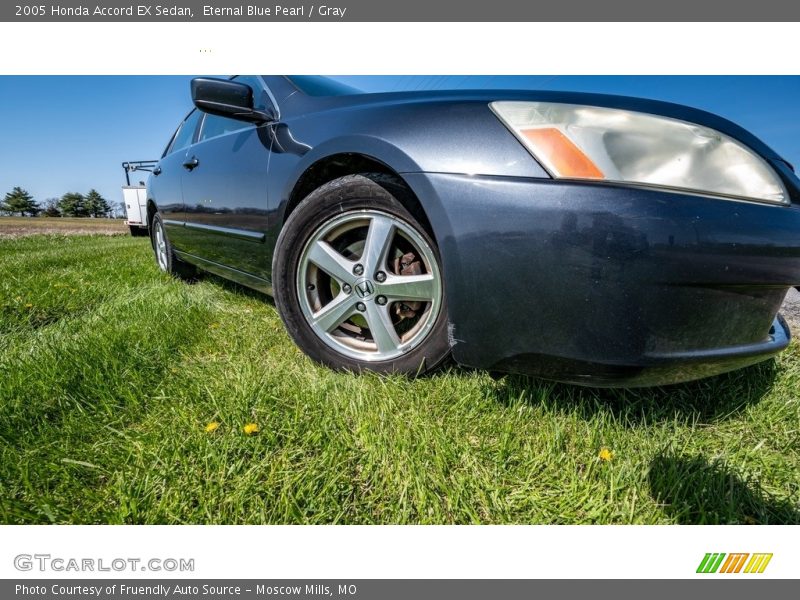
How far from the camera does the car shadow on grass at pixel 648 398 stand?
4.25ft

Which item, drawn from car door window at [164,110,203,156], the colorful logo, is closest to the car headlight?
the colorful logo

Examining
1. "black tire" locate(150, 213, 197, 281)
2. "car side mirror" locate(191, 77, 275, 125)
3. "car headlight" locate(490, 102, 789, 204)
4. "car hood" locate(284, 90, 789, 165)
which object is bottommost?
"black tire" locate(150, 213, 197, 281)

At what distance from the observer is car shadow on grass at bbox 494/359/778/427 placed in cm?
130

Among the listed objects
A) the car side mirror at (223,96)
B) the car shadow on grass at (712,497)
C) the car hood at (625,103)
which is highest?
the car side mirror at (223,96)

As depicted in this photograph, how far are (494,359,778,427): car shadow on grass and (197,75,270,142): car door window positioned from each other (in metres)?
1.75

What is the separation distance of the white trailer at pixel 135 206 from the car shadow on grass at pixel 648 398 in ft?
45.7

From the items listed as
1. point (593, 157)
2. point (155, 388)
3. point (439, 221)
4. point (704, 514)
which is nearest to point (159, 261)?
point (155, 388)

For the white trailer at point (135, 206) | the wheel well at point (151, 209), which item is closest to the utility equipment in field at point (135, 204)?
the white trailer at point (135, 206)

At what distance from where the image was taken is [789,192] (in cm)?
109

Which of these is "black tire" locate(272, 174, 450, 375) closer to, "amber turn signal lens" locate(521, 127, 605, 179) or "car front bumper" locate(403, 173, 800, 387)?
"car front bumper" locate(403, 173, 800, 387)

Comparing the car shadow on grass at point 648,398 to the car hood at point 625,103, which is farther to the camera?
the car shadow on grass at point 648,398

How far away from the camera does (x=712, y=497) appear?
3.26 feet

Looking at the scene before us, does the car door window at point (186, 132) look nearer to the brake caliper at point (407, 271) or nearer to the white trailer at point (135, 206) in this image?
the brake caliper at point (407, 271)

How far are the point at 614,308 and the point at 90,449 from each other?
1.44 m
